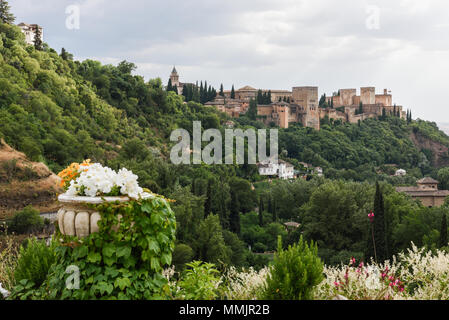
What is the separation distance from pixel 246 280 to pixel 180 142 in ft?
121

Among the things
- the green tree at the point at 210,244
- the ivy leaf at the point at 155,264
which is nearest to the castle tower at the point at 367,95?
the green tree at the point at 210,244

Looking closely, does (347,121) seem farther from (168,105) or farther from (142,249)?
(142,249)

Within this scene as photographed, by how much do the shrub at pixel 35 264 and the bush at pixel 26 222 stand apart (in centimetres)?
1006

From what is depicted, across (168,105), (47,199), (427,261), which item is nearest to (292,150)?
(168,105)

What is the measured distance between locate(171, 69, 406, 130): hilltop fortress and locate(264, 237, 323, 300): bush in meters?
66.4

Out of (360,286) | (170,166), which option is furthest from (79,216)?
(170,166)

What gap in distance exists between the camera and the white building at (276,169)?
5044cm

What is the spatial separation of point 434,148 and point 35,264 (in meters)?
88.9

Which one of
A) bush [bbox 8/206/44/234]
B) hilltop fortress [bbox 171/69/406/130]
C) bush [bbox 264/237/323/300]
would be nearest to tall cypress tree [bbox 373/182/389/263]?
bush [bbox 8/206/44/234]

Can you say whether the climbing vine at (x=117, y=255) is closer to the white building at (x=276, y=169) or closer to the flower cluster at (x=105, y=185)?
the flower cluster at (x=105, y=185)

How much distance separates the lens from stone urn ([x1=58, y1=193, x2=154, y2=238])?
3.08 m

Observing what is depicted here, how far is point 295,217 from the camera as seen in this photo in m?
36.4

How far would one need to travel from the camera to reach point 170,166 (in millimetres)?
30859

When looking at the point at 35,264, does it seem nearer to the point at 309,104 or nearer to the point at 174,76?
the point at 309,104
